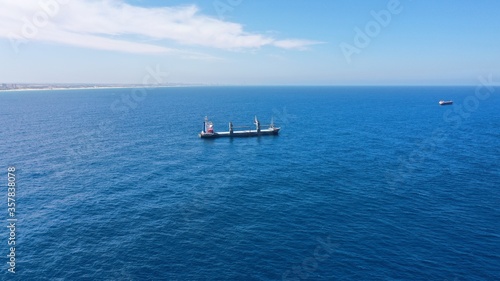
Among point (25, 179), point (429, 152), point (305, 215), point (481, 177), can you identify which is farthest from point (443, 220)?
point (25, 179)

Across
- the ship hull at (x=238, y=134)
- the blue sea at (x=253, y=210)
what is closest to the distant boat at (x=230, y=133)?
the ship hull at (x=238, y=134)

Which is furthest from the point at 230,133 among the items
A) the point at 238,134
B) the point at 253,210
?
the point at 253,210

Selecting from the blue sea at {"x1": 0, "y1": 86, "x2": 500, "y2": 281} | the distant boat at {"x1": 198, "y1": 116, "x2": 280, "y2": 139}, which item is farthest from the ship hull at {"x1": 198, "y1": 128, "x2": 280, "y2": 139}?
the blue sea at {"x1": 0, "y1": 86, "x2": 500, "y2": 281}

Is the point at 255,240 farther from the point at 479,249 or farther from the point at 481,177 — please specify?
the point at 481,177

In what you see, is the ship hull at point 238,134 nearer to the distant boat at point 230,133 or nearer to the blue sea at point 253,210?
the distant boat at point 230,133

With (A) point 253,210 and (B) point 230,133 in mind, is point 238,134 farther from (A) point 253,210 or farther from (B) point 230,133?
(A) point 253,210

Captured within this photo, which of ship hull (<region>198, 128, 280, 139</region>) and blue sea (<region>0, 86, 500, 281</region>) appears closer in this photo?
blue sea (<region>0, 86, 500, 281</region>)

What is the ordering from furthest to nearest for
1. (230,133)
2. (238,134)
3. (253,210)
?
(238,134)
(230,133)
(253,210)

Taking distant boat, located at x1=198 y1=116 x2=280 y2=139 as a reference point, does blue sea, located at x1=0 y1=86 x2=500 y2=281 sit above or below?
below

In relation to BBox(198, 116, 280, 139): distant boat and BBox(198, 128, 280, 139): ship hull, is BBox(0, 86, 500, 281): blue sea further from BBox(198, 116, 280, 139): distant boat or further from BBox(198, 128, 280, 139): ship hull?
BBox(198, 116, 280, 139): distant boat
